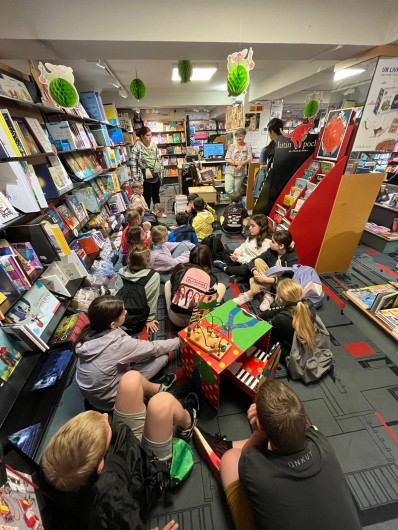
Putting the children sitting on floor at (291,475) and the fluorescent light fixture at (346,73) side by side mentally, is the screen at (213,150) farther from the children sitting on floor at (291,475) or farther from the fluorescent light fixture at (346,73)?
the children sitting on floor at (291,475)

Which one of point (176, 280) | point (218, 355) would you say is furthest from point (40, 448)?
point (176, 280)

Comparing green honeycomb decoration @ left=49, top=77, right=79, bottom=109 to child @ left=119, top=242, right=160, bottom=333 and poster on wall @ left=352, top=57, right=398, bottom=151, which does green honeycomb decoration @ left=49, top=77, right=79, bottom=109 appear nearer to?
child @ left=119, top=242, right=160, bottom=333

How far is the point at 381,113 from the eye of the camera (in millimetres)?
2576

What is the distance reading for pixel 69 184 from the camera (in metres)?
2.64

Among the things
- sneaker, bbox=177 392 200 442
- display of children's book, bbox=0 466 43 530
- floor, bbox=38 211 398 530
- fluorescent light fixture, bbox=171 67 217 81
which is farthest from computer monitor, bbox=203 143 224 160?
display of children's book, bbox=0 466 43 530

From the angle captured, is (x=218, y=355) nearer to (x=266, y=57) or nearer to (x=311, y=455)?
(x=311, y=455)

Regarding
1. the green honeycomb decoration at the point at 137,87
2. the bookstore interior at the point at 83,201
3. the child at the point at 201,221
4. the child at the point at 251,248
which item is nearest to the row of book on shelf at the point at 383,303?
the bookstore interior at the point at 83,201

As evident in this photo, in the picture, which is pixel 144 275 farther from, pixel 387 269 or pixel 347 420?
pixel 387 269

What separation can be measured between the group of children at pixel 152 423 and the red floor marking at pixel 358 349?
2.14 feet

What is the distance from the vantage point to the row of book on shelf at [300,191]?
10.2ft

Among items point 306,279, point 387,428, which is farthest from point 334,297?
point 387,428

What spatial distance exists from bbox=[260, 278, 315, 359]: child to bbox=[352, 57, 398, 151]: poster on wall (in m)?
1.99

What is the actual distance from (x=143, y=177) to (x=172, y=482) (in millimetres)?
4950

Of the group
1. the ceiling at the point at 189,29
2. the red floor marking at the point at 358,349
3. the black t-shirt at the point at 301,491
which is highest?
the ceiling at the point at 189,29
